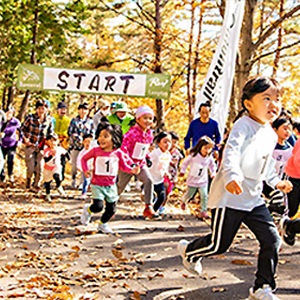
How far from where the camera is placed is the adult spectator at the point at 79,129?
11531 millimetres

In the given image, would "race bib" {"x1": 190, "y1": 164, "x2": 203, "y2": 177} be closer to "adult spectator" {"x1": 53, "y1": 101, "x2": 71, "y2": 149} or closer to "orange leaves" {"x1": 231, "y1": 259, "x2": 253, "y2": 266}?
"orange leaves" {"x1": 231, "y1": 259, "x2": 253, "y2": 266}

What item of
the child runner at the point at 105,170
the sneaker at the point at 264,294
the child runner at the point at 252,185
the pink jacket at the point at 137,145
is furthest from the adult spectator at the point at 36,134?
the sneaker at the point at 264,294

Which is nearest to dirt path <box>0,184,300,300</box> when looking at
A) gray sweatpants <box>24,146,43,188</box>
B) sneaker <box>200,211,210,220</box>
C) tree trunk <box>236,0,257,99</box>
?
sneaker <box>200,211,210,220</box>

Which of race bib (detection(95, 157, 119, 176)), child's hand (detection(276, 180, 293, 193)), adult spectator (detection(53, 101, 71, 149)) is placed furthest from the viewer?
adult spectator (detection(53, 101, 71, 149))

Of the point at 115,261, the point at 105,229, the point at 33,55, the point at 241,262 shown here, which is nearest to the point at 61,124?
the point at 33,55

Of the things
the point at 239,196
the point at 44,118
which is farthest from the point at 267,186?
the point at 44,118

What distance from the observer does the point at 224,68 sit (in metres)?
10.4

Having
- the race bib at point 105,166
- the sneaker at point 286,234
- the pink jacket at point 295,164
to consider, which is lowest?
the sneaker at point 286,234

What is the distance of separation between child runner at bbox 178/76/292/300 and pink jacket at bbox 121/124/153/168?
407 cm

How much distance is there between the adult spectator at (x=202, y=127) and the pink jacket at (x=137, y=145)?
1377 mm

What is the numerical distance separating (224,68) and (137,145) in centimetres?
343

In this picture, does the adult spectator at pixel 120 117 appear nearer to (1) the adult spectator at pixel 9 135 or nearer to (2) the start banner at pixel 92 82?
(2) the start banner at pixel 92 82

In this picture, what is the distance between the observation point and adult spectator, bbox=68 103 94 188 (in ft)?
37.8

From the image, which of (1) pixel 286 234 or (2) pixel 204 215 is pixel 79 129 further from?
(1) pixel 286 234
